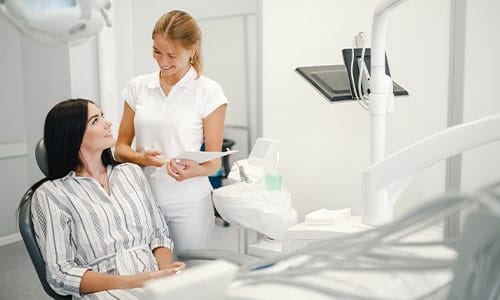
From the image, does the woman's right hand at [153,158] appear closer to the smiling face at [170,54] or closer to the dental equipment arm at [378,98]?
the smiling face at [170,54]

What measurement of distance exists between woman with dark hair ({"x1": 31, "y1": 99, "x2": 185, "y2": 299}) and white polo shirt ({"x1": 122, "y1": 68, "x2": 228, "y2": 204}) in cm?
12

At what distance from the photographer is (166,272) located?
1.58m

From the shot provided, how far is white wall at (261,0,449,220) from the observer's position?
191 centimetres

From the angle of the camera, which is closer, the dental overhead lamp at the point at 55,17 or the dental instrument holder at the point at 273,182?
the dental overhead lamp at the point at 55,17

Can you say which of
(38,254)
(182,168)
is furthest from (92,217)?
(182,168)

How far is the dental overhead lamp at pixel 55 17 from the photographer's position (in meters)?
0.73

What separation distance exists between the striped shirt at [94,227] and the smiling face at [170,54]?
395 millimetres

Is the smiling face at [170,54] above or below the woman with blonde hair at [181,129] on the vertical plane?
above

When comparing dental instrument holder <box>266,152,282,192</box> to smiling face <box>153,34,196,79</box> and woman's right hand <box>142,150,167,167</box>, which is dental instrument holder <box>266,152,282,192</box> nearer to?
woman's right hand <box>142,150,167,167</box>

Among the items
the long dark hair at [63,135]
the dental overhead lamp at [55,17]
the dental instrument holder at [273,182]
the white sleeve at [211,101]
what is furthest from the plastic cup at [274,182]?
the dental overhead lamp at [55,17]

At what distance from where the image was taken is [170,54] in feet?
6.18

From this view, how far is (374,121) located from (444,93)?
0.40m

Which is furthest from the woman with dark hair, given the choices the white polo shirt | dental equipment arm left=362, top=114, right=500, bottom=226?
dental equipment arm left=362, top=114, right=500, bottom=226

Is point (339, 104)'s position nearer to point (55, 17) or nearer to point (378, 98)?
point (378, 98)
